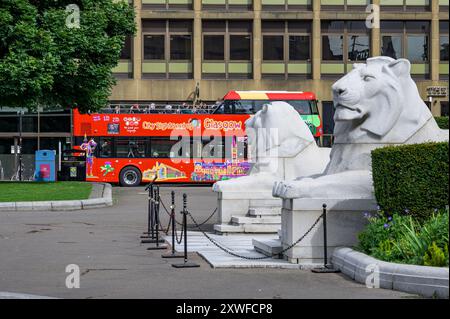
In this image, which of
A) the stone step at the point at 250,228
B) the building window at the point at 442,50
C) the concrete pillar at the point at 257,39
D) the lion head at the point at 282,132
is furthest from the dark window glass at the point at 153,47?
the stone step at the point at 250,228

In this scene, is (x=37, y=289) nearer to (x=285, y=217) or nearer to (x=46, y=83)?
(x=285, y=217)

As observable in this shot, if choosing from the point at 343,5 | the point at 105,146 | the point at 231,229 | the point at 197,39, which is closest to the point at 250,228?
the point at 231,229

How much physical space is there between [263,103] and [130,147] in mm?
7144

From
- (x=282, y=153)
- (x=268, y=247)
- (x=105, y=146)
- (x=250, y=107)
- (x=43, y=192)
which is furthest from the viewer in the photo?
(x=250, y=107)

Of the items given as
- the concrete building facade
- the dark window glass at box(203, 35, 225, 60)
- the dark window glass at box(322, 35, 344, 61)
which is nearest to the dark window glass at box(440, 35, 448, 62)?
the concrete building facade

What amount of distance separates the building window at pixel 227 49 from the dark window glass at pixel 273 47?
940mm

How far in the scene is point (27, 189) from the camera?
31.5 metres

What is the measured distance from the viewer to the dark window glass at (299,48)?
54156mm

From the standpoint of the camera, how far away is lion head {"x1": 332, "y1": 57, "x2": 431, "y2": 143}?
13156mm

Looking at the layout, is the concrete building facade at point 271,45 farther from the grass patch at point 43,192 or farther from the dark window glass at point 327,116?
the grass patch at point 43,192

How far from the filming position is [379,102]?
43.5ft

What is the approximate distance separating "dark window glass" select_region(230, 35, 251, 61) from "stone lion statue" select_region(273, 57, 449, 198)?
134 ft

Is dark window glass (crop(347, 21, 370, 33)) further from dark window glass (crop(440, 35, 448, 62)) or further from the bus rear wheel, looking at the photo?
the bus rear wheel

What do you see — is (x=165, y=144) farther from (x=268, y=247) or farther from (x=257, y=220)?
(x=268, y=247)
